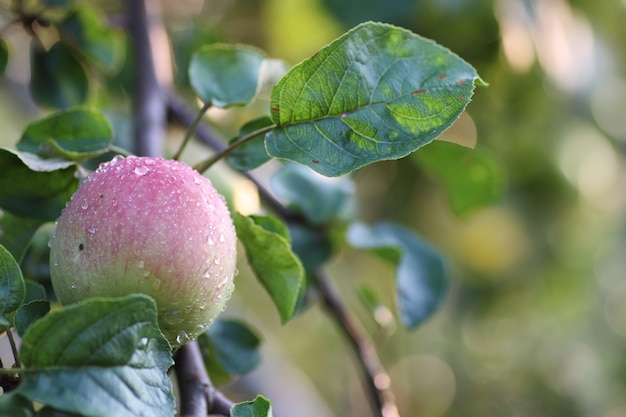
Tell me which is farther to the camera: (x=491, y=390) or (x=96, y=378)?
(x=491, y=390)

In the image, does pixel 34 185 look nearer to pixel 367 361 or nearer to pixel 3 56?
pixel 3 56

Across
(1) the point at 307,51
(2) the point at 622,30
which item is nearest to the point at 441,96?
(1) the point at 307,51

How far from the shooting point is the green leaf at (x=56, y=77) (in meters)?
0.75

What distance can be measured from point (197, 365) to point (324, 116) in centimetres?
17

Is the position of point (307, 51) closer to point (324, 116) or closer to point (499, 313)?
point (499, 313)

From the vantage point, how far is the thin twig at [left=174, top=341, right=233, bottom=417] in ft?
1.40

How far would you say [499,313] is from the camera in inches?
52.7

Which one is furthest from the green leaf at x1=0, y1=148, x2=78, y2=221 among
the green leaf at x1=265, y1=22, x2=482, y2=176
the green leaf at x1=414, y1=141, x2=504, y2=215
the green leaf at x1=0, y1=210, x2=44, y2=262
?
the green leaf at x1=414, y1=141, x2=504, y2=215

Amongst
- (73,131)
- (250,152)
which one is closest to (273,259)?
(250,152)

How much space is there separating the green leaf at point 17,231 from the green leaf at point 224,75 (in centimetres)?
15

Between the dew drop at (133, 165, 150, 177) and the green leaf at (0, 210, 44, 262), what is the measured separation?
15 cm

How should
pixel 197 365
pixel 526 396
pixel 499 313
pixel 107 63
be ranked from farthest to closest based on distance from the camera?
1. pixel 526 396
2. pixel 499 313
3. pixel 107 63
4. pixel 197 365

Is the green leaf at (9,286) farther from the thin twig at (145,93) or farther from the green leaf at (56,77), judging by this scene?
the green leaf at (56,77)

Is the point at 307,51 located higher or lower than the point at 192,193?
lower
